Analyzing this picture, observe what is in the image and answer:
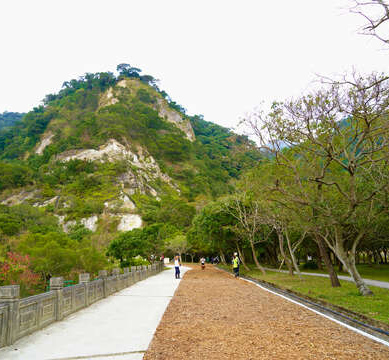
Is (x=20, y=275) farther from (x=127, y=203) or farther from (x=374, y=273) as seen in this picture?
(x=127, y=203)

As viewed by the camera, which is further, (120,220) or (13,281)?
(120,220)

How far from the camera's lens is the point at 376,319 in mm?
7445

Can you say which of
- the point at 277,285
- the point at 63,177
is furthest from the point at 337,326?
the point at 63,177

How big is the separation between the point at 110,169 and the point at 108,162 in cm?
379

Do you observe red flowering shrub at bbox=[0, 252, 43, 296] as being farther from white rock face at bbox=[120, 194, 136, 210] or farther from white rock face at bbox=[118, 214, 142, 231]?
white rock face at bbox=[120, 194, 136, 210]

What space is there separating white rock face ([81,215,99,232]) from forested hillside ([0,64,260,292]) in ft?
0.66

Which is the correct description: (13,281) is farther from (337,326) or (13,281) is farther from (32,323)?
(337,326)

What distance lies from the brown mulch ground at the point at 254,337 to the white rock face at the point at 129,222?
59.3 m

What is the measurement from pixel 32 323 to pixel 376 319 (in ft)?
23.6

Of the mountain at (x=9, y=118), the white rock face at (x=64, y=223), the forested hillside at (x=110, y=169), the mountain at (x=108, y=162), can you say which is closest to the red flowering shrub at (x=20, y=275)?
the forested hillside at (x=110, y=169)

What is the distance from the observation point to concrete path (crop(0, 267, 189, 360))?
17.0 ft

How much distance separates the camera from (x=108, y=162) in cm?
8531

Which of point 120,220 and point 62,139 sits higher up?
point 62,139

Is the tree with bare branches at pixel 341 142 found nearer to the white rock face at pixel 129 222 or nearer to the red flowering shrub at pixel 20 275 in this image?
the red flowering shrub at pixel 20 275
